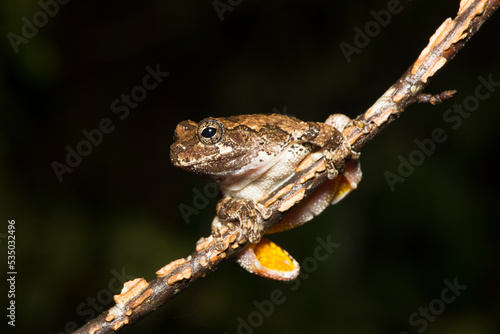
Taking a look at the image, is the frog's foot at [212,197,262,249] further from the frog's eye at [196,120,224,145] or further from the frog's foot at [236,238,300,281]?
the frog's eye at [196,120,224,145]

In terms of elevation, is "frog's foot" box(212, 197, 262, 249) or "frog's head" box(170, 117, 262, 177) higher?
"frog's head" box(170, 117, 262, 177)

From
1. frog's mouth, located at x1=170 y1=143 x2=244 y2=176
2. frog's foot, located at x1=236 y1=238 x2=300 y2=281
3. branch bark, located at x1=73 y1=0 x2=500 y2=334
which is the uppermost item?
frog's mouth, located at x1=170 y1=143 x2=244 y2=176

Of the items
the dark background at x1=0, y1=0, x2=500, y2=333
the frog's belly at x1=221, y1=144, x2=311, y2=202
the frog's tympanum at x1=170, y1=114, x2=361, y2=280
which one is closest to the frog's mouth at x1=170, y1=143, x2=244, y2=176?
the frog's tympanum at x1=170, y1=114, x2=361, y2=280

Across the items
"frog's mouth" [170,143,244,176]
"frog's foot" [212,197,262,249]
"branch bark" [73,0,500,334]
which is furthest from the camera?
"frog's mouth" [170,143,244,176]

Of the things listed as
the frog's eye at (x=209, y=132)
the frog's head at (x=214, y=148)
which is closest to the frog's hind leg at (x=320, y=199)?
the frog's head at (x=214, y=148)

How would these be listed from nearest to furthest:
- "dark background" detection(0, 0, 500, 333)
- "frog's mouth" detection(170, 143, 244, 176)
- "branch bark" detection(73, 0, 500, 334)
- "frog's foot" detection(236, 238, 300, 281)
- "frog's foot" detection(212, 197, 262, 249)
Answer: "branch bark" detection(73, 0, 500, 334), "frog's foot" detection(212, 197, 262, 249), "frog's mouth" detection(170, 143, 244, 176), "frog's foot" detection(236, 238, 300, 281), "dark background" detection(0, 0, 500, 333)

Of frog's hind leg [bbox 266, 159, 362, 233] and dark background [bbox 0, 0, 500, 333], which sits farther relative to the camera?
dark background [bbox 0, 0, 500, 333]

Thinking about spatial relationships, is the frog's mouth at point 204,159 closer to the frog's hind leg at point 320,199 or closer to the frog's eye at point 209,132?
the frog's eye at point 209,132

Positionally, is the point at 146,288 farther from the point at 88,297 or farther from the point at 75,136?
the point at 75,136

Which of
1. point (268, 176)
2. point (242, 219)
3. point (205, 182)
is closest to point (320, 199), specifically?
point (268, 176)
